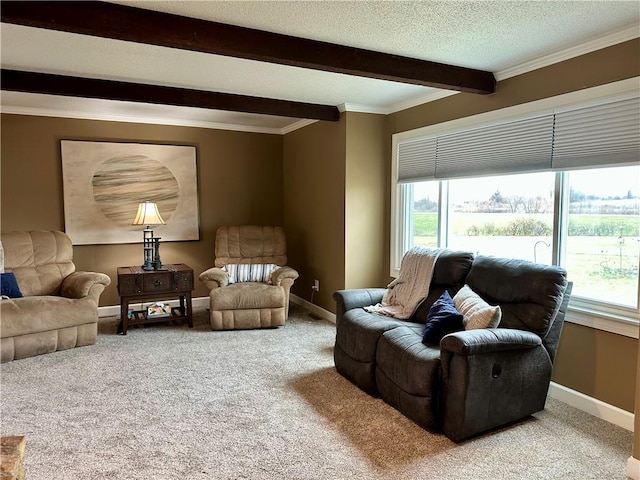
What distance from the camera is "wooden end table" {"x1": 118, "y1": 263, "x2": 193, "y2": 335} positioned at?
4.49m

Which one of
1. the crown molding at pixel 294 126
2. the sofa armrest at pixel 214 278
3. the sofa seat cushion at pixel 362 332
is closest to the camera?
the sofa seat cushion at pixel 362 332

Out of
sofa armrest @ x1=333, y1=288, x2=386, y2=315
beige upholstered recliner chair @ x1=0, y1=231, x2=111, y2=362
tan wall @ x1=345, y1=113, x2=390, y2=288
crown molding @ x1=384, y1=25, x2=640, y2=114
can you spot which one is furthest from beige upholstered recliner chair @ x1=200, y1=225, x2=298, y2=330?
crown molding @ x1=384, y1=25, x2=640, y2=114

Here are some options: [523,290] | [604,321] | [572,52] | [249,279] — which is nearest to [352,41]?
[572,52]

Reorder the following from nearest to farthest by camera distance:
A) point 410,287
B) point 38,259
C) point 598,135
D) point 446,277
→ point 598,135, point 446,277, point 410,287, point 38,259

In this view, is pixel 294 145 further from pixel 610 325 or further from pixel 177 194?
pixel 610 325

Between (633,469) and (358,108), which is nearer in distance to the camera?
(633,469)

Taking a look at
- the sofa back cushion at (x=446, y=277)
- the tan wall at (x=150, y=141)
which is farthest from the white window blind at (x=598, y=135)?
the tan wall at (x=150, y=141)

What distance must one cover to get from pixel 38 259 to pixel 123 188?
1.23 metres

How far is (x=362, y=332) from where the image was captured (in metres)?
3.12

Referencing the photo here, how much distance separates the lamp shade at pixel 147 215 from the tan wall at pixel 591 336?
3585 mm

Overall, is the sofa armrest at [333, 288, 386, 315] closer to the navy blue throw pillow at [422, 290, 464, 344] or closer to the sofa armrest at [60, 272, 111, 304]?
the navy blue throw pillow at [422, 290, 464, 344]

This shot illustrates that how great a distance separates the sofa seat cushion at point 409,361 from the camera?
2535 millimetres

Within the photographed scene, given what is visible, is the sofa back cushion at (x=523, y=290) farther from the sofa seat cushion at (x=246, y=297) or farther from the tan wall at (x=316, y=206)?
the sofa seat cushion at (x=246, y=297)

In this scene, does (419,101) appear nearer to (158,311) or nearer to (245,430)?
(245,430)
